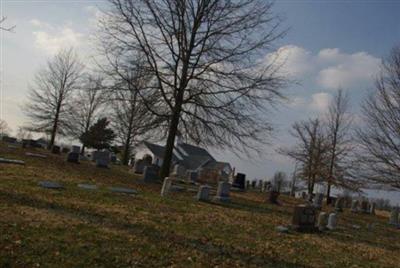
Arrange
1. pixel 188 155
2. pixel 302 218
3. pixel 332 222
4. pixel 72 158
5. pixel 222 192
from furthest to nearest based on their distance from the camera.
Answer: pixel 188 155 < pixel 72 158 < pixel 222 192 < pixel 332 222 < pixel 302 218

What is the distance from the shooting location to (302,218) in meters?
11.5

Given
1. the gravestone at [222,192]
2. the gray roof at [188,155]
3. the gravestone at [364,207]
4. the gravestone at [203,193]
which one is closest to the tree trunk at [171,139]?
the gravestone at [222,192]

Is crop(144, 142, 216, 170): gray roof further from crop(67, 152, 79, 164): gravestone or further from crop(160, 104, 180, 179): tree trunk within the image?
crop(160, 104, 180, 179): tree trunk

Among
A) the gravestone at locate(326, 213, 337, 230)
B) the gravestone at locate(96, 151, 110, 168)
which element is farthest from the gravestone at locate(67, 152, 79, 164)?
the gravestone at locate(326, 213, 337, 230)

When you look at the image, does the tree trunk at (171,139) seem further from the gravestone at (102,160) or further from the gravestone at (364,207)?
the gravestone at (364,207)

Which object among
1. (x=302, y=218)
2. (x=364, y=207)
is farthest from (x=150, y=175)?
(x=364, y=207)

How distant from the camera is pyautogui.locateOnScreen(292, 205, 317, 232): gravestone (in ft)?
37.2

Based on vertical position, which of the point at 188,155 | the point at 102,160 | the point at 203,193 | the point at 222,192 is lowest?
the point at 203,193

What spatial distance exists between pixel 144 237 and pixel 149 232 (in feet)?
1.68

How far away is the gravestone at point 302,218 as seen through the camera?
1134cm

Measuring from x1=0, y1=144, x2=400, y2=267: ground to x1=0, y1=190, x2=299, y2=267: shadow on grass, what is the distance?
19mm

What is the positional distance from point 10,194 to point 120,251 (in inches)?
175

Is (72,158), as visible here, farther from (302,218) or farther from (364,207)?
(364,207)

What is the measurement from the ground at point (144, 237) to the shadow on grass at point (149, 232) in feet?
0.06
